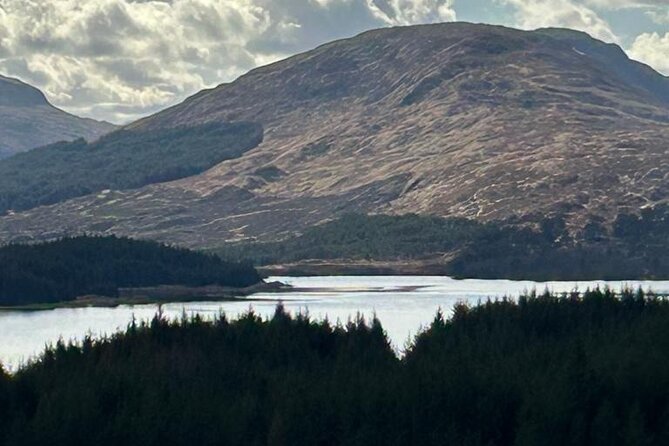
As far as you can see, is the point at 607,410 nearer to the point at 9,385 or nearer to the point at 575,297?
the point at 9,385

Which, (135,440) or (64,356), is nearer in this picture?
(135,440)

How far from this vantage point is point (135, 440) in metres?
90.0

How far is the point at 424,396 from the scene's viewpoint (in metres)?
96.3

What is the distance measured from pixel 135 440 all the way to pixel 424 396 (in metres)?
17.2

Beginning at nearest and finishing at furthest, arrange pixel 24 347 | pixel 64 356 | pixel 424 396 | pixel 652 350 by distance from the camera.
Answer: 1. pixel 424 396
2. pixel 652 350
3. pixel 64 356
4. pixel 24 347

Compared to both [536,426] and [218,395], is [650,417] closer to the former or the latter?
[536,426]

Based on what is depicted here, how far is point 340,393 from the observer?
96.9 meters

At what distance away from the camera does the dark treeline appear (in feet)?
298

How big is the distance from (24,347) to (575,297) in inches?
2187

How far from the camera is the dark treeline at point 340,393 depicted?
90.9m

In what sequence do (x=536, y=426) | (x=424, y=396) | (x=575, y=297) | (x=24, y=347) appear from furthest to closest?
(x=24, y=347), (x=575, y=297), (x=424, y=396), (x=536, y=426)

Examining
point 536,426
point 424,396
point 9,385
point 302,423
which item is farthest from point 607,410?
point 9,385

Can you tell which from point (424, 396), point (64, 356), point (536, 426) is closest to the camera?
point (536, 426)

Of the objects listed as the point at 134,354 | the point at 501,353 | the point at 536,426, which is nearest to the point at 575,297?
the point at 501,353
